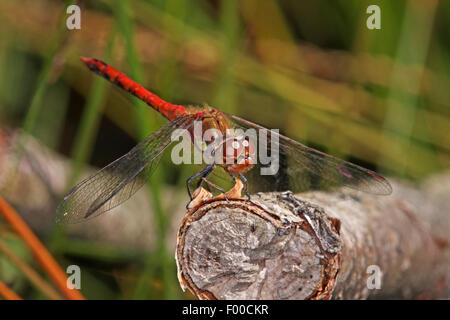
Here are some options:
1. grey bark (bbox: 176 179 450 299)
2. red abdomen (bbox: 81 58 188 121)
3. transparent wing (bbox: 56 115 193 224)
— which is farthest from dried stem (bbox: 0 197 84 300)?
grey bark (bbox: 176 179 450 299)

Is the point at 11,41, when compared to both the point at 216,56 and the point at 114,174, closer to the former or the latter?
the point at 216,56

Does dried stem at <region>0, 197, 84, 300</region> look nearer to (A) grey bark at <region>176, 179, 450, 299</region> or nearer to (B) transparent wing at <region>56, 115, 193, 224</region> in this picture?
(B) transparent wing at <region>56, 115, 193, 224</region>

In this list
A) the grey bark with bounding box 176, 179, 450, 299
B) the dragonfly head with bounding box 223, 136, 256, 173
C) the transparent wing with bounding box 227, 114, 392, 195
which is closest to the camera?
the grey bark with bounding box 176, 179, 450, 299

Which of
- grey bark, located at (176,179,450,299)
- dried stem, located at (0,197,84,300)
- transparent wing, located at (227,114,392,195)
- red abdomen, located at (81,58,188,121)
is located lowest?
dried stem, located at (0,197,84,300)

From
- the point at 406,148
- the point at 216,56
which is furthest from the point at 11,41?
the point at 406,148

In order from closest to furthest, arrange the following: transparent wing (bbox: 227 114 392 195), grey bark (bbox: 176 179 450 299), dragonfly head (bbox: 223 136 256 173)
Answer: grey bark (bbox: 176 179 450 299), dragonfly head (bbox: 223 136 256 173), transparent wing (bbox: 227 114 392 195)

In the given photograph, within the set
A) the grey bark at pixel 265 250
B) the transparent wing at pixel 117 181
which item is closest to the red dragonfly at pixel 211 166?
the transparent wing at pixel 117 181
